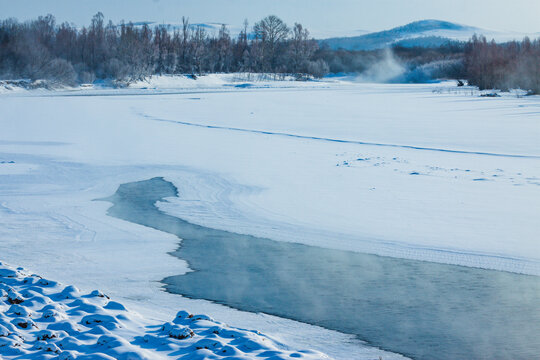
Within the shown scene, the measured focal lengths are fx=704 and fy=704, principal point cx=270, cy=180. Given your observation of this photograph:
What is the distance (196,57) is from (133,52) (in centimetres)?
1373

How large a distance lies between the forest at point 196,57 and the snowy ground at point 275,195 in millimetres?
27112

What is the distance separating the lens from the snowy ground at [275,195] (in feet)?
21.1

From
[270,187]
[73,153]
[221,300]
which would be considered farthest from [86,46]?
[221,300]

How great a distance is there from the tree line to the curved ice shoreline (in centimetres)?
5151

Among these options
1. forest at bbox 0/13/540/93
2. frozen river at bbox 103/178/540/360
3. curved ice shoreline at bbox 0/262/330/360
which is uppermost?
forest at bbox 0/13/540/93

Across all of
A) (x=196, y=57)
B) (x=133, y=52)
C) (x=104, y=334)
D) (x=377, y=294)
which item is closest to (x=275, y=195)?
(x=377, y=294)

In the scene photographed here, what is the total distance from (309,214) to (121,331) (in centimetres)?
466

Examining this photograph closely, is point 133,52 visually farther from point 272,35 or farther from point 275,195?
point 275,195

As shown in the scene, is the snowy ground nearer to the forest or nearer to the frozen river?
the frozen river

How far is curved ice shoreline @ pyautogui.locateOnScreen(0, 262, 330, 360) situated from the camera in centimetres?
396

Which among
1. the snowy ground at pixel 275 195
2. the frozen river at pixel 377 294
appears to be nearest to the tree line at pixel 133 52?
the snowy ground at pixel 275 195

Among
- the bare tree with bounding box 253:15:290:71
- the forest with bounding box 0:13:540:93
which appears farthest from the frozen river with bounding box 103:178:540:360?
the bare tree with bounding box 253:15:290:71

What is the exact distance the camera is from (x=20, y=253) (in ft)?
22.2

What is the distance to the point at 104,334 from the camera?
420cm
